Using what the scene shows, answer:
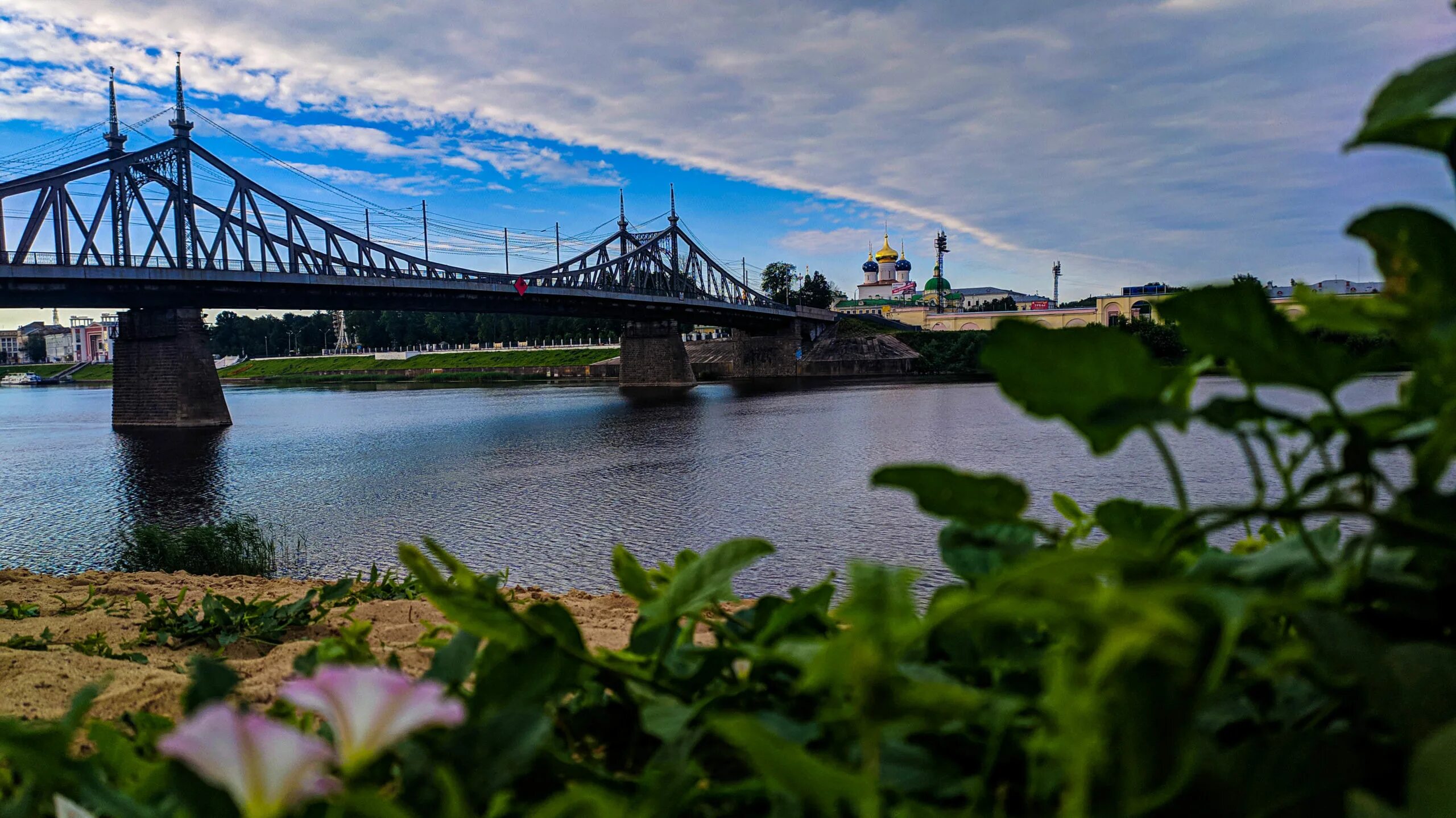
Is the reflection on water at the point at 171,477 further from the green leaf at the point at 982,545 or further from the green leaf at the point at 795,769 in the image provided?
the green leaf at the point at 795,769

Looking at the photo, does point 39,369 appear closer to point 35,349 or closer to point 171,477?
point 35,349

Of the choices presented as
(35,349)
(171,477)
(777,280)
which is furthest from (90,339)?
(171,477)

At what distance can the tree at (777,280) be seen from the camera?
3575 inches

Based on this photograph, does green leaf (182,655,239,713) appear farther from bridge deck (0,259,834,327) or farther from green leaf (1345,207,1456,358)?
bridge deck (0,259,834,327)

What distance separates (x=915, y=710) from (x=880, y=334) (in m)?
66.5

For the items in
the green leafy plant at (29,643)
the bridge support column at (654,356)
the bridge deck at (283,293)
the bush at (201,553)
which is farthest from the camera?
the bridge support column at (654,356)

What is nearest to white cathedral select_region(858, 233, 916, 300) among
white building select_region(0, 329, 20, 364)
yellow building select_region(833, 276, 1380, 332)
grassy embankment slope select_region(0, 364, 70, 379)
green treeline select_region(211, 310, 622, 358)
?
yellow building select_region(833, 276, 1380, 332)

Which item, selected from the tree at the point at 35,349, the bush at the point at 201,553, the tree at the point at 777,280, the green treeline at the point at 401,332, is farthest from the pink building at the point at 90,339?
the bush at the point at 201,553

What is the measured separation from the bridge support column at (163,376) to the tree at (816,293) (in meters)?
61.7

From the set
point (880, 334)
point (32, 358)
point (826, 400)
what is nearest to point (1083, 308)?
point (880, 334)

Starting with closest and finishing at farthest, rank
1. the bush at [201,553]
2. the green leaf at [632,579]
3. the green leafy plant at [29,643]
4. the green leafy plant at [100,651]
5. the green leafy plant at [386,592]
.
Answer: the green leaf at [632,579] < the green leafy plant at [100,651] < the green leafy plant at [29,643] < the green leafy plant at [386,592] < the bush at [201,553]

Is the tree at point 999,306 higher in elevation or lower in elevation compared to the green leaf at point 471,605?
higher

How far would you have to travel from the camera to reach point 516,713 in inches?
16.3

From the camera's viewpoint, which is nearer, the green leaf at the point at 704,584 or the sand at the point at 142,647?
the green leaf at the point at 704,584
